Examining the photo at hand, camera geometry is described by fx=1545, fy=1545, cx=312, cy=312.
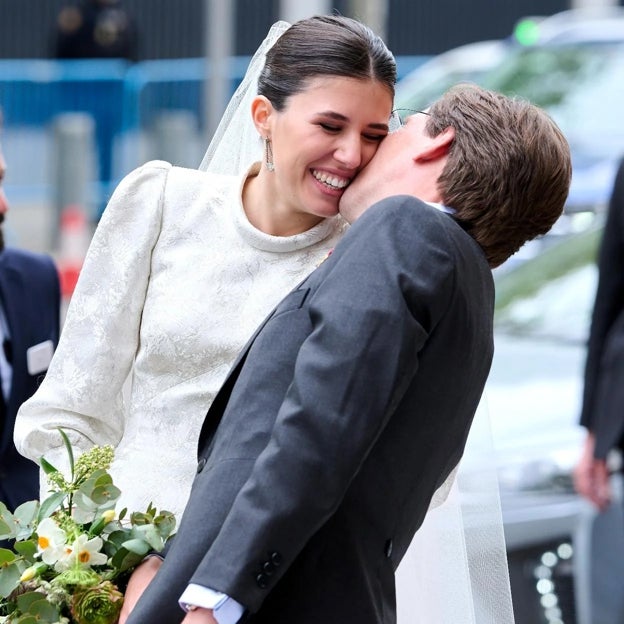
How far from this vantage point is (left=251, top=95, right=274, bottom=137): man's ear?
2979 millimetres

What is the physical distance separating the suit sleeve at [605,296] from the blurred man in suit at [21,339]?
5.59ft

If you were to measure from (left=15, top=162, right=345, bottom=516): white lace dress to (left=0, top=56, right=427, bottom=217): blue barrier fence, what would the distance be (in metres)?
11.2

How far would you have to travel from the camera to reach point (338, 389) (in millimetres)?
2369

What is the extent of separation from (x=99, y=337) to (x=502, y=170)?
893 mm

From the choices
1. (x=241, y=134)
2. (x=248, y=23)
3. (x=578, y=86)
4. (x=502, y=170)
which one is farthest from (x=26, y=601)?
(x=248, y=23)

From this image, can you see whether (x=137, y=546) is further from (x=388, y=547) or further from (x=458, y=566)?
(x=458, y=566)

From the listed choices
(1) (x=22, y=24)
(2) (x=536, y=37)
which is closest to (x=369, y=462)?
(2) (x=536, y=37)

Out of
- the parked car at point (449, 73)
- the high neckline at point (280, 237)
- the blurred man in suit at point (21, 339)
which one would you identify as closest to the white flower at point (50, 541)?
the high neckline at point (280, 237)

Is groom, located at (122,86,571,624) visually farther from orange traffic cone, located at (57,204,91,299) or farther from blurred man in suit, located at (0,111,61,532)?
orange traffic cone, located at (57,204,91,299)

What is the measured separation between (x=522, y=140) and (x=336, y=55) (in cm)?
45

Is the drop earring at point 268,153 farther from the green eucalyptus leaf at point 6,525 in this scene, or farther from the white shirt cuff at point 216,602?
the white shirt cuff at point 216,602

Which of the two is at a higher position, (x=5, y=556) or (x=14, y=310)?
(x=5, y=556)

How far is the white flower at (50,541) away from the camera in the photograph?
2635 mm

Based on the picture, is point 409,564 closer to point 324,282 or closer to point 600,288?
point 324,282
